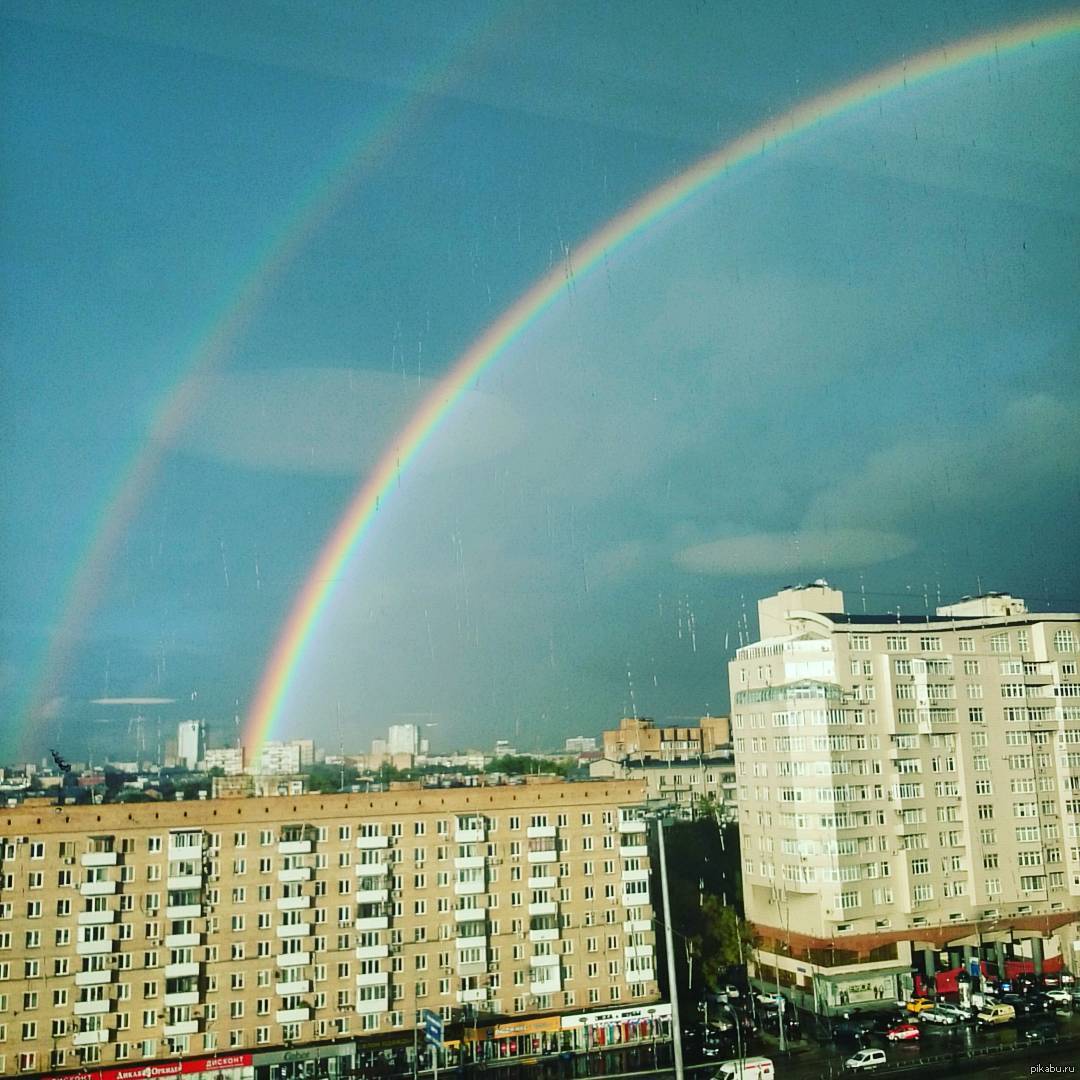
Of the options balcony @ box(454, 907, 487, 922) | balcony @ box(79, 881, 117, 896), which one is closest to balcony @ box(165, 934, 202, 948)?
balcony @ box(79, 881, 117, 896)

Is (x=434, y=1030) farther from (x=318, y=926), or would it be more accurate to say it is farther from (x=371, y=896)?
(x=318, y=926)

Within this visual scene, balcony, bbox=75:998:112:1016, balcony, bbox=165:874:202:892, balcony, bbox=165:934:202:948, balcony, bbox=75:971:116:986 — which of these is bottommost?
balcony, bbox=75:998:112:1016

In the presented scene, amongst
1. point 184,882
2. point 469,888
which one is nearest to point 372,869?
point 469,888

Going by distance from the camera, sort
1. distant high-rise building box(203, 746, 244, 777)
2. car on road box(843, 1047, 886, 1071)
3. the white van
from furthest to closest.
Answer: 1. distant high-rise building box(203, 746, 244, 777)
2. car on road box(843, 1047, 886, 1071)
3. the white van

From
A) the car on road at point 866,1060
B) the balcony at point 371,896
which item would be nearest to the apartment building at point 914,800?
the car on road at point 866,1060

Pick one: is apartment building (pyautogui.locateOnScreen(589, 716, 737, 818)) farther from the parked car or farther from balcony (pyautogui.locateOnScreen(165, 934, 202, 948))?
balcony (pyautogui.locateOnScreen(165, 934, 202, 948))

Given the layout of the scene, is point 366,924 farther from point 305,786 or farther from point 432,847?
point 305,786

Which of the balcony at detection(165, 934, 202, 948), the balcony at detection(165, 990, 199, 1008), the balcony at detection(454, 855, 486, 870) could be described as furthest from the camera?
the balcony at detection(454, 855, 486, 870)
